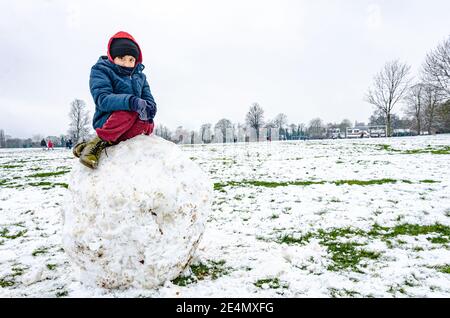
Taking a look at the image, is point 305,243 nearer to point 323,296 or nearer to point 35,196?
point 323,296

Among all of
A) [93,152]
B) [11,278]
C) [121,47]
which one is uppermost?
[121,47]

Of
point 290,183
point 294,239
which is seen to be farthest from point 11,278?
point 290,183

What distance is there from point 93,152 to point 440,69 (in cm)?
3997

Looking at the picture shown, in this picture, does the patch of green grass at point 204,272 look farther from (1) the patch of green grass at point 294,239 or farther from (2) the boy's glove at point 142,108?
(2) the boy's glove at point 142,108

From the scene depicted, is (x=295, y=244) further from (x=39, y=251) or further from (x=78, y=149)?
(x=39, y=251)

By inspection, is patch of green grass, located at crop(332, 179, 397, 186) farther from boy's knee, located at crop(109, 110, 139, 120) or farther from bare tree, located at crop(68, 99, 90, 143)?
bare tree, located at crop(68, 99, 90, 143)

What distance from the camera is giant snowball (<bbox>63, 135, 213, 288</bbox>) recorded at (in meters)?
3.68

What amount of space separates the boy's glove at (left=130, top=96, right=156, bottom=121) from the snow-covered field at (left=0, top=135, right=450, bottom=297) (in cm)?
145

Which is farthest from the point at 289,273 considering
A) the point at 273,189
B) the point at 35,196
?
the point at 35,196

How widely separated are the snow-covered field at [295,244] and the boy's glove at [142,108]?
4.77 feet

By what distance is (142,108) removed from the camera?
3.82 m

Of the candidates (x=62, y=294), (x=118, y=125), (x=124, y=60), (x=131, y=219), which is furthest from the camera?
(x=124, y=60)

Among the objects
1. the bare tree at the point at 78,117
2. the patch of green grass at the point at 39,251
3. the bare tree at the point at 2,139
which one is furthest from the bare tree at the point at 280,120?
the patch of green grass at the point at 39,251

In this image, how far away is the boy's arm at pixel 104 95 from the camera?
148 inches
